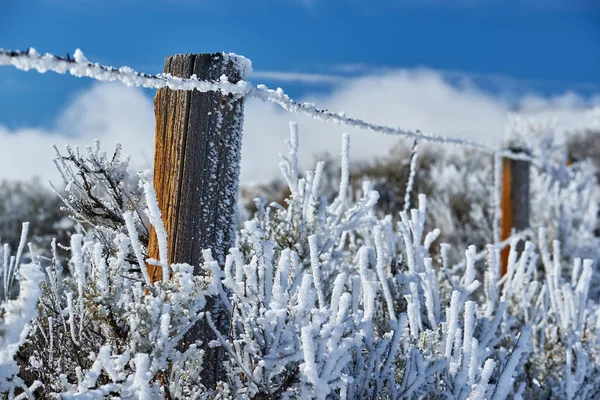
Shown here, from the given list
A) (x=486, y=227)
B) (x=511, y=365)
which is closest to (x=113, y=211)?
(x=511, y=365)

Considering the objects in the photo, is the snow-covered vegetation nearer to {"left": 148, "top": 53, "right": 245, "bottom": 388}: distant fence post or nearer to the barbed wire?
{"left": 148, "top": 53, "right": 245, "bottom": 388}: distant fence post

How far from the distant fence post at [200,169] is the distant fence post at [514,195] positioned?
396 cm

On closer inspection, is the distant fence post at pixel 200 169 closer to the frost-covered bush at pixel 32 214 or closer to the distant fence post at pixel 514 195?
the distant fence post at pixel 514 195

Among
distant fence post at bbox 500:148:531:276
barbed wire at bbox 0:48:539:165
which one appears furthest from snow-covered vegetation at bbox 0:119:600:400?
distant fence post at bbox 500:148:531:276

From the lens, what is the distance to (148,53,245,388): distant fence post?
6.24ft

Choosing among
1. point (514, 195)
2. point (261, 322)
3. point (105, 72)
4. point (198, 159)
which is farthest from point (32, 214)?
point (261, 322)

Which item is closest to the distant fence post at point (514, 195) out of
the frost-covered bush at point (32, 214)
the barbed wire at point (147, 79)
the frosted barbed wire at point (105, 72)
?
the barbed wire at point (147, 79)

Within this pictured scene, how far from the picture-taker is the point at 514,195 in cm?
538

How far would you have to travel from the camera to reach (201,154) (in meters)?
1.91

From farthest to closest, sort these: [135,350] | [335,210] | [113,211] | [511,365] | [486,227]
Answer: [486,227] → [335,210] → [113,211] → [511,365] → [135,350]

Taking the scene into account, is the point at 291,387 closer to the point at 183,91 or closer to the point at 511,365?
the point at 511,365

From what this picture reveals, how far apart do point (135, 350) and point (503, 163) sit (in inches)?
178

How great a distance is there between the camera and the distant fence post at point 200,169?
1902mm

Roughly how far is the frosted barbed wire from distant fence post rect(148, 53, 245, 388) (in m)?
0.05
